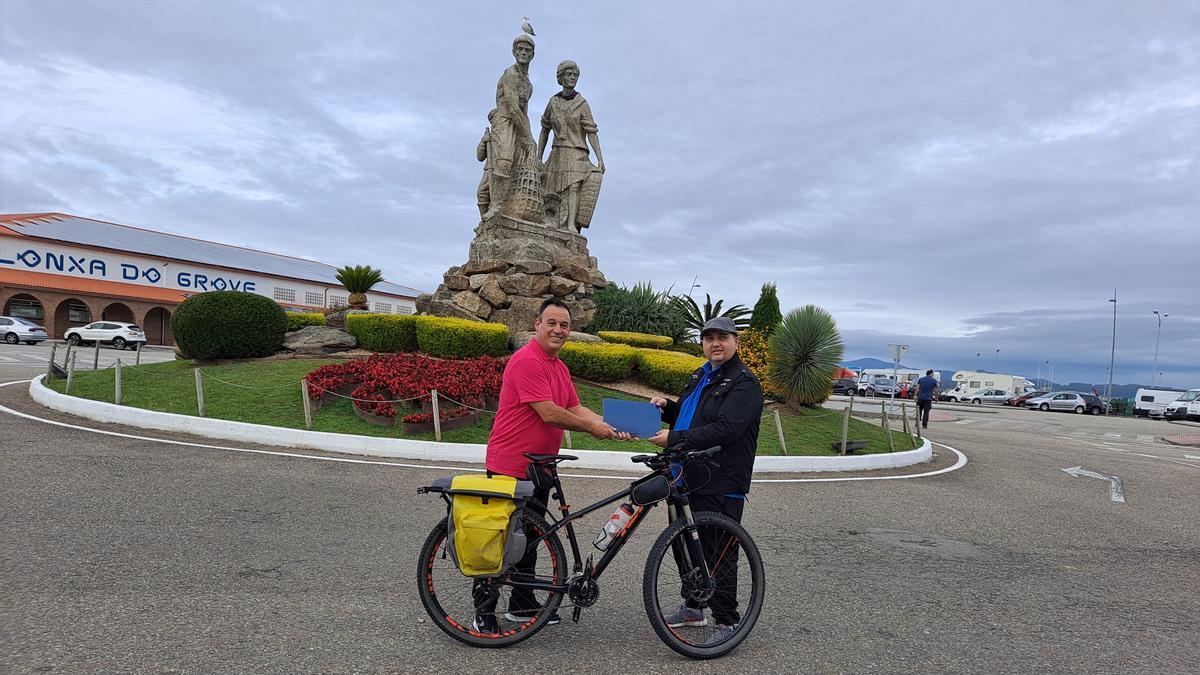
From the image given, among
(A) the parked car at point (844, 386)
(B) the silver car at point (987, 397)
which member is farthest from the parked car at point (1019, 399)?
(A) the parked car at point (844, 386)

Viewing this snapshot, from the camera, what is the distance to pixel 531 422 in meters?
3.73

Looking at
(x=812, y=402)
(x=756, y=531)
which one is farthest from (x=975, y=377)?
(x=756, y=531)

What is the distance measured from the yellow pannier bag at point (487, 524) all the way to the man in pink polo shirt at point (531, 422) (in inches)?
9.5

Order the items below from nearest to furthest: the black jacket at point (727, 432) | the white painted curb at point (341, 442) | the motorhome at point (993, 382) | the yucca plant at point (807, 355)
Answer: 1. the black jacket at point (727, 432)
2. the white painted curb at point (341, 442)
3. the yucca plant at point (807, 355)
4. the motorhome at point (993, 382)

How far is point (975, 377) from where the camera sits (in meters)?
57.4

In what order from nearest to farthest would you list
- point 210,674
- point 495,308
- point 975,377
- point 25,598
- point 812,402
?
point 210,674 < point 25,598 < point 812,402 < point 495,308 < point 975,377

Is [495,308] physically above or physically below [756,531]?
above

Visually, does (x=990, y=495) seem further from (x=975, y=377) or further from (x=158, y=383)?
(x=975, y=377)

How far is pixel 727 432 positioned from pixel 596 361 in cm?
1075

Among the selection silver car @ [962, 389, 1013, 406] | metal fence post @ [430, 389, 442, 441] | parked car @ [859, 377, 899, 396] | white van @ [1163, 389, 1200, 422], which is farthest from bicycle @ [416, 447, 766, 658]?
silver car @ [962, 389, 1013, 406]

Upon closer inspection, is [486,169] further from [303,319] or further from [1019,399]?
[1019,399]

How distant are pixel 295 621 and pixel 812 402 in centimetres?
1359

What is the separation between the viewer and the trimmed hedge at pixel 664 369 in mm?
14039

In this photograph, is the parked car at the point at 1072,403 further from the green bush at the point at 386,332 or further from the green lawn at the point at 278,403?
the green bush at the point at 386,332
